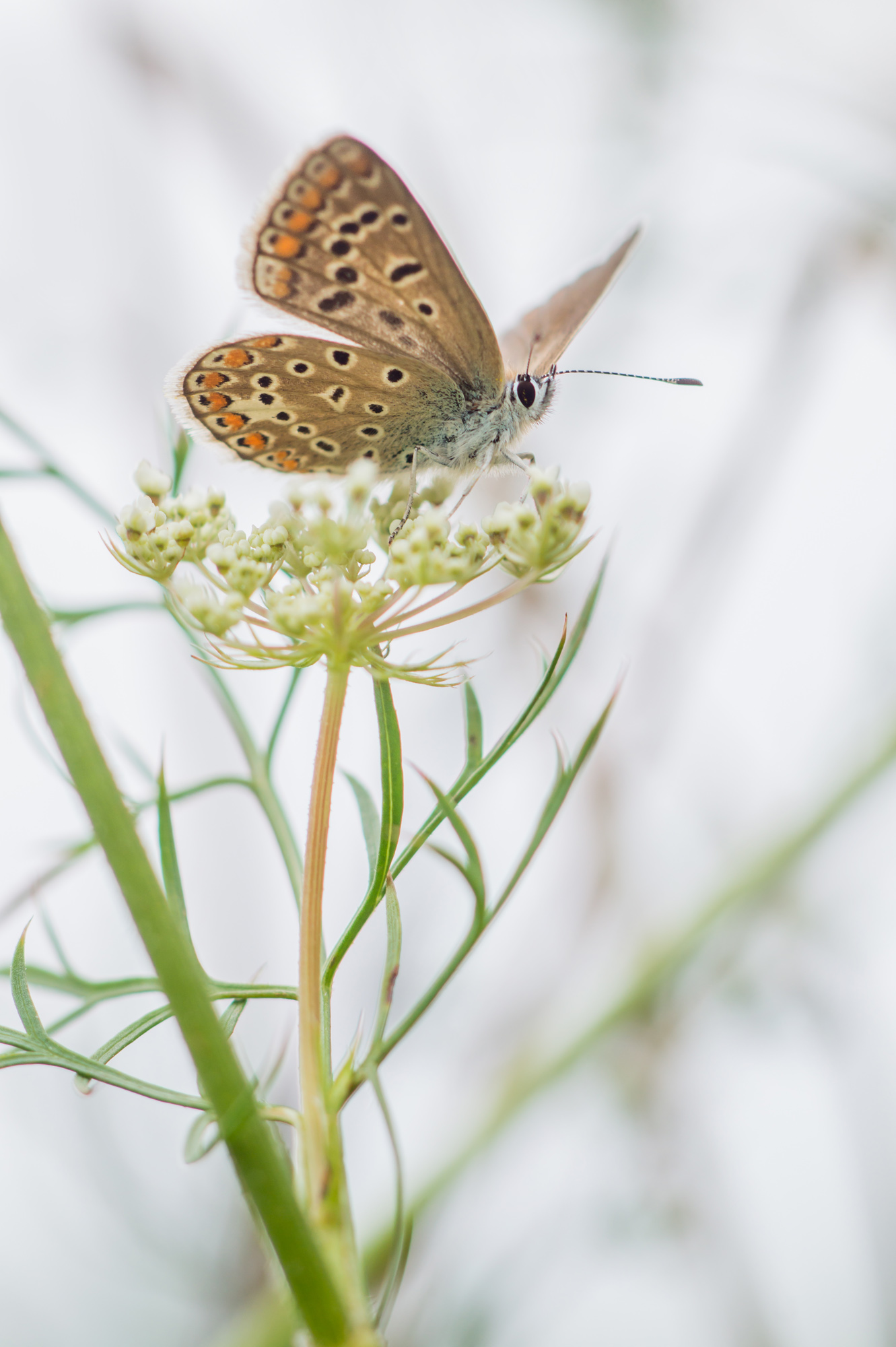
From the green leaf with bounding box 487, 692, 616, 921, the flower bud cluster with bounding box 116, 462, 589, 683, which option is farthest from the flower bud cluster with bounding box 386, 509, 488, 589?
the green leaf with bounding box 487, 692, 616, 921

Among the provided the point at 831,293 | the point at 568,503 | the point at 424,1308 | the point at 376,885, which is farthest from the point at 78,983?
the point at 831,293

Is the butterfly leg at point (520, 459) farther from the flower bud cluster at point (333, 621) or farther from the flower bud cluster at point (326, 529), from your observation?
the flower bud cluster at point (333, 621)

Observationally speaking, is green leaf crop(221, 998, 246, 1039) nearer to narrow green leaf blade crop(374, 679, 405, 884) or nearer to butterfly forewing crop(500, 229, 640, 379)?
narrow green leaf blade crop(374, 679, 405, 884)

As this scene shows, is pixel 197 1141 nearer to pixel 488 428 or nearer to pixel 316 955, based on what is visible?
pixel 316 955

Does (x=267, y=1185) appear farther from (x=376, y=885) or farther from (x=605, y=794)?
(x=605, y=794)

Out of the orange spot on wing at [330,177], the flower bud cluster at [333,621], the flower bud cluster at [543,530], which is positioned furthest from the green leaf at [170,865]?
the orange spot on wing at [330,177]

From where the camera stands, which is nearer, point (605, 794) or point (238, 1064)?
point (238, 1064)
